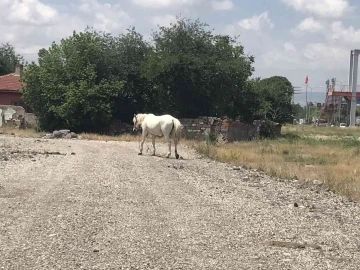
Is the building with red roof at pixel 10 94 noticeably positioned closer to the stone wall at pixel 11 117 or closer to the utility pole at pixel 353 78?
the stone wall at pixel 11 117

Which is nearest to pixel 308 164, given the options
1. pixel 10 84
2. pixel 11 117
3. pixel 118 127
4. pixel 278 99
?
pixel 118 127

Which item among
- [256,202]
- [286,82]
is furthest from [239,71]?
[256,202]

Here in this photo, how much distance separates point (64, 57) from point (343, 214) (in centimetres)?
3282

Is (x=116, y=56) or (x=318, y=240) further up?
(x=116, y=56)

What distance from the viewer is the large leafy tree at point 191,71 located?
39.7m

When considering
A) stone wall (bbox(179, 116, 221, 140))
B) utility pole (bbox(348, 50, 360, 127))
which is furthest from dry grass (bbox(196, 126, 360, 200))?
utility pole (bbox(348, 50, 360, 127))

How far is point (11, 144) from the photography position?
27719 millimetres

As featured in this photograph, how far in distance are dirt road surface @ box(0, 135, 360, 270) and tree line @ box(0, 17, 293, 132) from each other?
2174 cm

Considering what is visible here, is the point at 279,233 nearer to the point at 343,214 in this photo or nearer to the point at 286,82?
the point at 343,214

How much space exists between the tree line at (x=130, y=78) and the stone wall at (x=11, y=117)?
6.81ft

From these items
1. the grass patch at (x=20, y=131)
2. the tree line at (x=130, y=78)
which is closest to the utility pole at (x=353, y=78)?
the tree line at (x=130, y=78)

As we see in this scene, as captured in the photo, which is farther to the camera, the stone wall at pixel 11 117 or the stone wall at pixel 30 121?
the stone wall at pixel 30 121

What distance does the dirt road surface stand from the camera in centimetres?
788

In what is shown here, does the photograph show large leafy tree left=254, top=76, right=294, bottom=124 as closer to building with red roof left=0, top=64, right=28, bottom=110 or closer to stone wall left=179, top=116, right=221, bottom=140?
stone wall left=179, top=116, right=221, bottom=140
